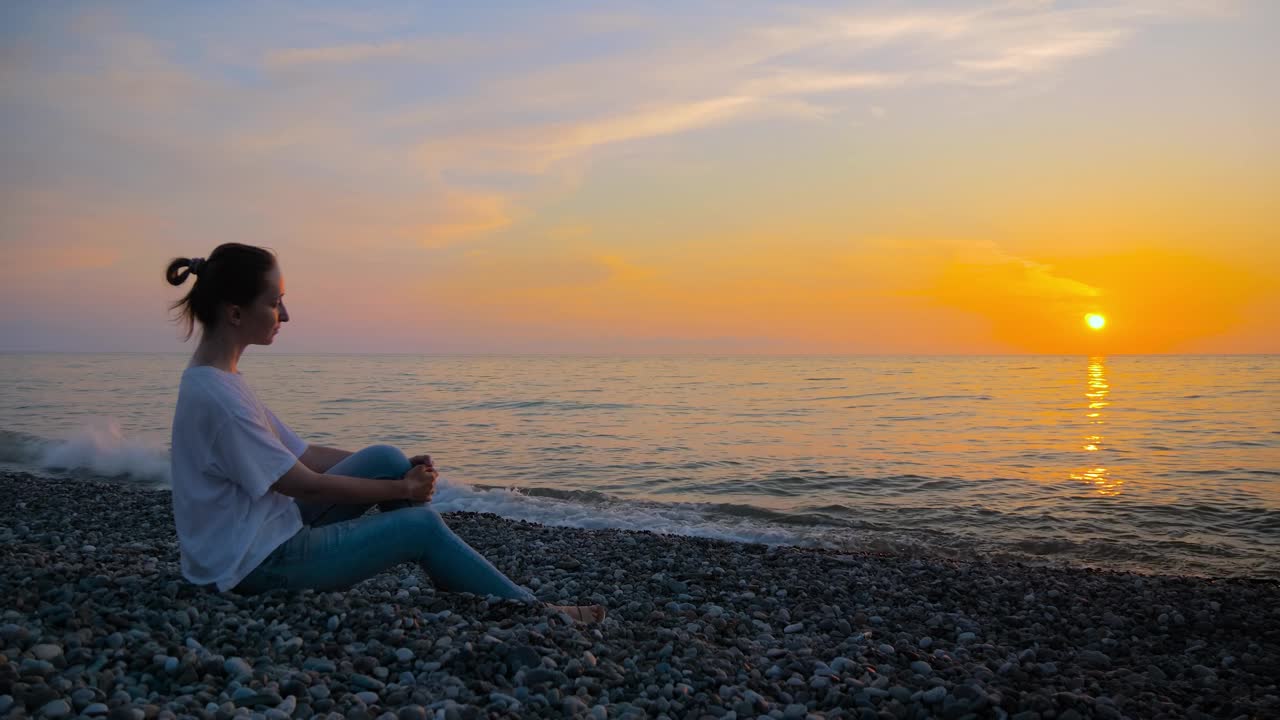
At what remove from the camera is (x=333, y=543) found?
14.3ft

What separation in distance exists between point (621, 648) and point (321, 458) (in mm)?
2116

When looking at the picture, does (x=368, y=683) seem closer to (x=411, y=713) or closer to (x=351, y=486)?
(x=411, y=713)

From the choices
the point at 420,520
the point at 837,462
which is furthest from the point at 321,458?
the point at 837,462

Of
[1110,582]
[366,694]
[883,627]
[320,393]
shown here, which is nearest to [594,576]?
[883,627]

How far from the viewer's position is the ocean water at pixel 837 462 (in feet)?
37.1

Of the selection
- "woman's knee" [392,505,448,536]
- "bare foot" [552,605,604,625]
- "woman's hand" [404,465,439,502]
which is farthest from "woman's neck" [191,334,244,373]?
"bare foot" [552,605,604,625]

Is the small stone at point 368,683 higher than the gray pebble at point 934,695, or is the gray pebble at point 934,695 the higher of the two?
the small stone at point 368,683

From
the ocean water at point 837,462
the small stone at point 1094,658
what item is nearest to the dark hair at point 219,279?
the small stone at point 1094,658

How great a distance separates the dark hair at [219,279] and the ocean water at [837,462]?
807 cm

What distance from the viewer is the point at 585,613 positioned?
198 inches

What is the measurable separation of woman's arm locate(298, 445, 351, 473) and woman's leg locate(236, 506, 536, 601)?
1.63 ft

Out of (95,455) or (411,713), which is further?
(95,455)

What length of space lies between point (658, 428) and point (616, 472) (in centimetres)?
739

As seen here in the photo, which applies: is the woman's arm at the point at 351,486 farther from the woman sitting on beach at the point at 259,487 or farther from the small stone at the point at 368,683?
the small stone at the point at 368,683
